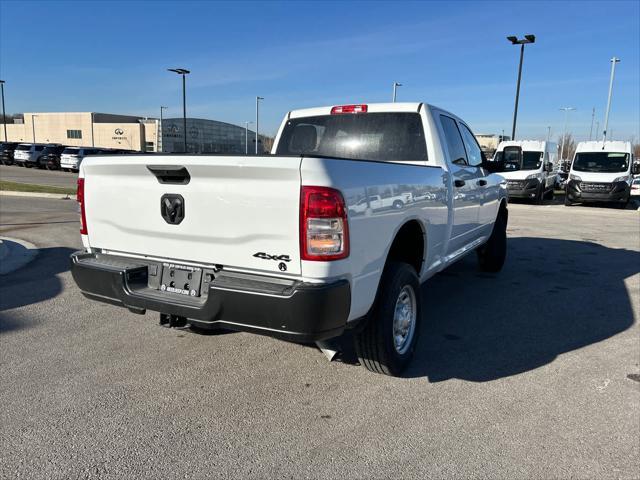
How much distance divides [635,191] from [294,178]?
914 inches

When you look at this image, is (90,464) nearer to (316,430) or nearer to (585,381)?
(316,430)

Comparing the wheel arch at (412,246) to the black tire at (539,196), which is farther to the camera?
the black tire at (539,196)

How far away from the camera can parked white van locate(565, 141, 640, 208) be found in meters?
18.2

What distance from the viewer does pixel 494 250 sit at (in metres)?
7.11

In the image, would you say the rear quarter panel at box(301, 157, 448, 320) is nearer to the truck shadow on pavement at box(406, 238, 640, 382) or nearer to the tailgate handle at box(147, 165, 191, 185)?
the tailgate handle at box(147, 165, 191, 185)

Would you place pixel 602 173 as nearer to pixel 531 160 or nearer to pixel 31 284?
pixel 531 160

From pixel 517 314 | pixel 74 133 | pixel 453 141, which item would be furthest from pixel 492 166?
pixel 74 133

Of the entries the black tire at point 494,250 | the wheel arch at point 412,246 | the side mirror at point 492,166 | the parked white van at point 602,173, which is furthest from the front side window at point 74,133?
the wheel arch at point 412,246

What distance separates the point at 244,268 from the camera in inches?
116

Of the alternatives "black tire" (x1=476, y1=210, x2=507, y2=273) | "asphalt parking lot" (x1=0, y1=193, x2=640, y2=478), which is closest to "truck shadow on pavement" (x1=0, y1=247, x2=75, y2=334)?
"asphalt parking lot" (x1=0, y1=193, x2=640, y2=478)

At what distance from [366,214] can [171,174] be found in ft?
4.08

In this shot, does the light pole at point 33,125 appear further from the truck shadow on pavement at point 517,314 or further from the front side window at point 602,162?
the truck shadow on pavement at point 517,314

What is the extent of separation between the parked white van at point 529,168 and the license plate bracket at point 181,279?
58.1 ft

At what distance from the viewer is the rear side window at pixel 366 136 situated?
182 inches
